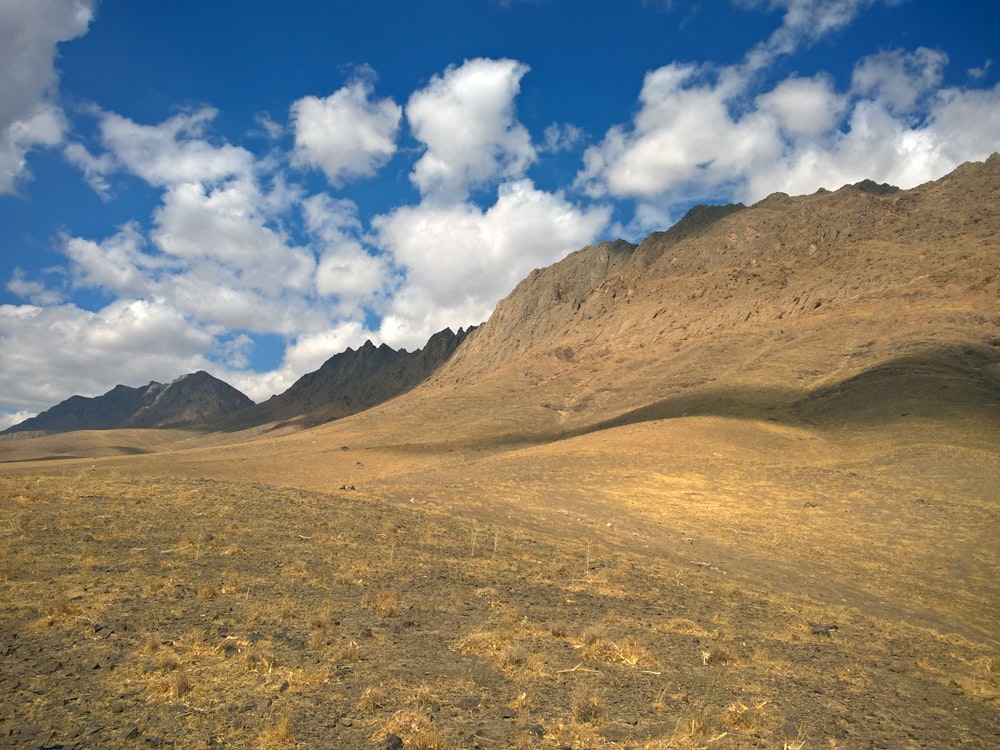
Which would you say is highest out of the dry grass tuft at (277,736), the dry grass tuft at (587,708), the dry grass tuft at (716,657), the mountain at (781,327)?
the mountain at (781,327)

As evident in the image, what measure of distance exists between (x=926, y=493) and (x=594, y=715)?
36.7 m

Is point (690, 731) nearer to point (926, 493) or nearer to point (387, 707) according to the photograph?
point (387, 707)

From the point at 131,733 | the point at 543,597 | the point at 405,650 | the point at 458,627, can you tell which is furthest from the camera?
the point at 543,597

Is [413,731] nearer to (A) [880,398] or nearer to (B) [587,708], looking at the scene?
(B) [587,708]

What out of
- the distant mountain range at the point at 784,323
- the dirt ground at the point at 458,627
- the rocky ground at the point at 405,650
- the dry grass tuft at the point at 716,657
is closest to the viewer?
the rocky ground at the point at 405,650

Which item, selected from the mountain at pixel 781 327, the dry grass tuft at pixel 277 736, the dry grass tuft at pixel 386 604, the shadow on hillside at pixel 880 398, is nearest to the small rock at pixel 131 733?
the dry grass tuft at pixel 277 736

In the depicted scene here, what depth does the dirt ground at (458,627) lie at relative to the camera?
759 cm

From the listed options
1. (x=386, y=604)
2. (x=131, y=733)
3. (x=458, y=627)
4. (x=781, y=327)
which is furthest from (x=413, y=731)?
(x=781, y=327)

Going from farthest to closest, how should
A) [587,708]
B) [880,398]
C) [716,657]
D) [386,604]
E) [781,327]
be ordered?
[781,327] < [880,398] < [386,604] < [716,657] < [587,708]

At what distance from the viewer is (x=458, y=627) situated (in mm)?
11445

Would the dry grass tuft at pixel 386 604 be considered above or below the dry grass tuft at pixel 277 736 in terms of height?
below

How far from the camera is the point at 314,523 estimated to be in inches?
736

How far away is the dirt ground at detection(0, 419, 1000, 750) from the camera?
759 cm

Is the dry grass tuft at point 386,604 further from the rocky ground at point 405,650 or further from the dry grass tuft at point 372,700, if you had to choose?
the dry grass tuft at point 372,700
